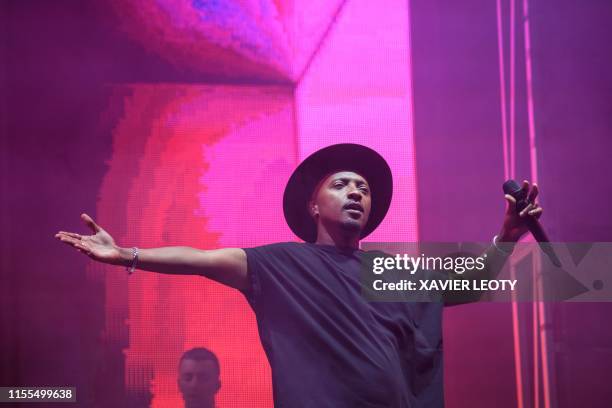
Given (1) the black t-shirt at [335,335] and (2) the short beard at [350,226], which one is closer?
(1) the black t-shirt at [335,335]

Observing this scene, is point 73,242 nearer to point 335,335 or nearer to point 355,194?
point 335,335

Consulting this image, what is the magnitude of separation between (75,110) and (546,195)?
2.18 metres

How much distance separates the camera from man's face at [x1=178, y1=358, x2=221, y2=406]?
3.04 metres

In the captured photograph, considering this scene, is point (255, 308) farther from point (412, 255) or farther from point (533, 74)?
point (533, 74)

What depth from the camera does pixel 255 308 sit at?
8.46 feet

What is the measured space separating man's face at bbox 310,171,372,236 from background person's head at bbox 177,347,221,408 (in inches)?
30.4

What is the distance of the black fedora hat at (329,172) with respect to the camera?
9.76ft

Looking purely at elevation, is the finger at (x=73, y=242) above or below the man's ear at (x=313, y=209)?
below

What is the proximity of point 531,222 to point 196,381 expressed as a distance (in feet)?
4.98

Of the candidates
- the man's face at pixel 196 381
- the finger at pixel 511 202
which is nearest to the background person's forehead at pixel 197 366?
the man's face at pixel 196 381

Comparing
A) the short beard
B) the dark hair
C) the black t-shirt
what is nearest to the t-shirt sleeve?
the black t-shirt

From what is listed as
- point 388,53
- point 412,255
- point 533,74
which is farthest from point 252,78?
point 533,74

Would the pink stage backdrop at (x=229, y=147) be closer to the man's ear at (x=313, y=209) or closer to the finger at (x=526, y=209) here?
the man's ear at (x=313, y=209)

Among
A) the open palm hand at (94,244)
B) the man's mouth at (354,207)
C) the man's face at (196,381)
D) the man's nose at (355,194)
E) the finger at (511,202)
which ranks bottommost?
the man's face at (196,381)
